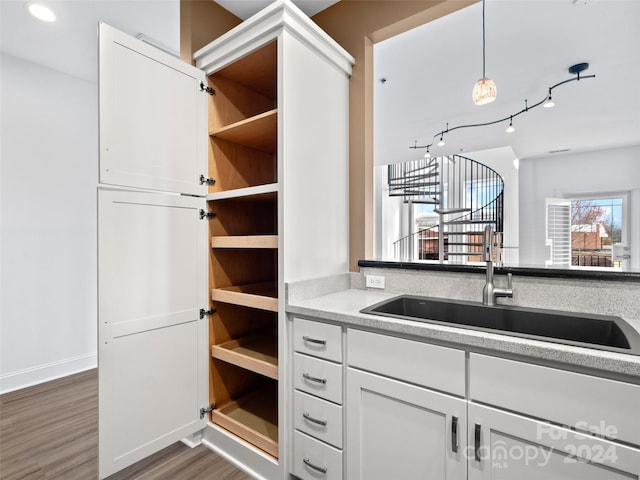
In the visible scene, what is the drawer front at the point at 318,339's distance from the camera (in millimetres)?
1346

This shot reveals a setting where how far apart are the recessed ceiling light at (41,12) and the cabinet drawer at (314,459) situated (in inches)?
115

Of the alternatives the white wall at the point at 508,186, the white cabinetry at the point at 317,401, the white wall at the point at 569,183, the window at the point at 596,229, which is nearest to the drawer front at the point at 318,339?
the white cabinetry at the point at 317,401

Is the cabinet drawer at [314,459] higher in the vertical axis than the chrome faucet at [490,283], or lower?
lower

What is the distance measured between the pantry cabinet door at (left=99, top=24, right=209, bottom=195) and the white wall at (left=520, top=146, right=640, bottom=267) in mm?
5537

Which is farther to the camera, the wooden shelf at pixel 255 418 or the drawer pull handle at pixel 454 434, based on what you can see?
the wooden shelf at pixel 255 418

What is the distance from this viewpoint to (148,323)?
153 cm

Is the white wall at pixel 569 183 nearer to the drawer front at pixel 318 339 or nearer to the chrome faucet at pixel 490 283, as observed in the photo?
the chrome faucet at pixel 490 283

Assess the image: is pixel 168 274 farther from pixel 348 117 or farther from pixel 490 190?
pixel 490 190

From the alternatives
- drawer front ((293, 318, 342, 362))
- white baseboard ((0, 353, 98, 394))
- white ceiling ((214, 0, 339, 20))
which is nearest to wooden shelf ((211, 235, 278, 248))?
drawer front ((293, 318, 342, 362))

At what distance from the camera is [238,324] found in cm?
204

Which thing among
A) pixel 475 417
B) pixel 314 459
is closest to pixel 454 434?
pixel 475 417

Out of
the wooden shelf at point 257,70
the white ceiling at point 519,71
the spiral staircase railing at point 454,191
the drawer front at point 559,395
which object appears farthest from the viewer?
the spiral staircase railing at point 454,191

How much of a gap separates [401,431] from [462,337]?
17.3 inches

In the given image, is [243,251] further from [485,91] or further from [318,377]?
[485,91]
